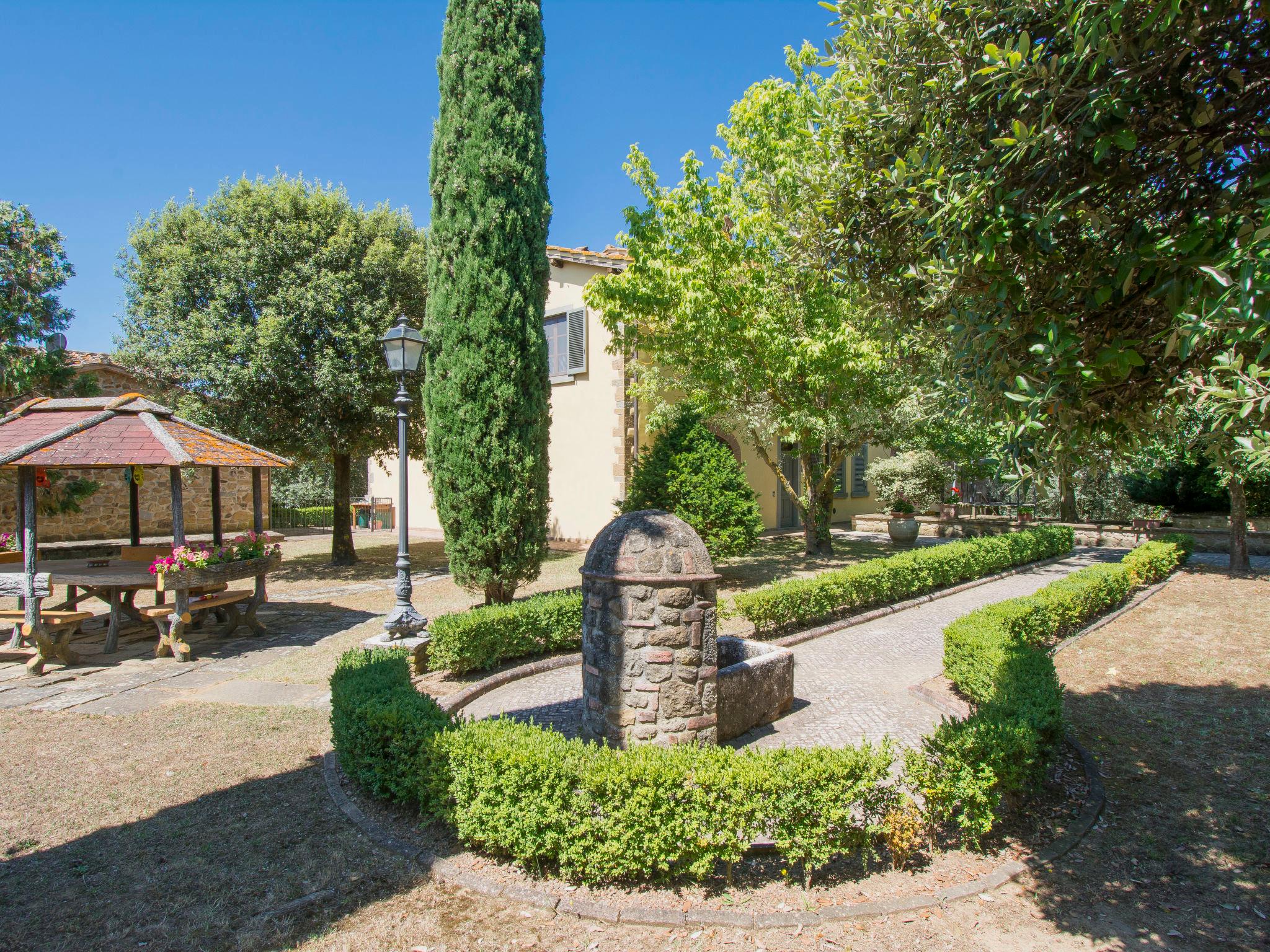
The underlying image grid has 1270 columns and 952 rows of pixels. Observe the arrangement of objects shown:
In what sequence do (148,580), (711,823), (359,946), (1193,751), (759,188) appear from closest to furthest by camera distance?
1. (359,946)
2. (711,823)
3. (1193,751)
4. (148,580)
5. (759,188)

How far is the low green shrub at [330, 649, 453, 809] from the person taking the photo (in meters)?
4.55

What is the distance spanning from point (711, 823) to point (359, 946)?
1940 millimetres

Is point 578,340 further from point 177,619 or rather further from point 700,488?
point 177,619

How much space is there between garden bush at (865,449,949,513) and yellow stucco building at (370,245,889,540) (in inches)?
261

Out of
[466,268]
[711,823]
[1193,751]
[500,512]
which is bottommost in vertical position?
[1193,751]

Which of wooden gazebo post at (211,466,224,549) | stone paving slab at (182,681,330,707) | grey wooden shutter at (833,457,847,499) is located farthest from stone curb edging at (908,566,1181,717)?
grey wooden shutter at (833,457,847,499)

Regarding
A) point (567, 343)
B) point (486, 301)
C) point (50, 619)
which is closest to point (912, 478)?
point (567, 343)

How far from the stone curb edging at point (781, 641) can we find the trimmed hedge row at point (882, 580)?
0.54ft

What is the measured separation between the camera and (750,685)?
20.0 ft

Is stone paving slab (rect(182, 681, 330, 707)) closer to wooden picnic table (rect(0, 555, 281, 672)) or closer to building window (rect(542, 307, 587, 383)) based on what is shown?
wooden picnic table (rect(0, 555, 281, 672))

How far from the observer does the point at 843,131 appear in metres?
4.86

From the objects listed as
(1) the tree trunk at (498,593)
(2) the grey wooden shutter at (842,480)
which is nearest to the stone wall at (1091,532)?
(2) the grey wooden shutter at (842,480)

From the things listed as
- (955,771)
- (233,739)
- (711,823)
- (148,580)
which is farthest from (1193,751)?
(148,580)

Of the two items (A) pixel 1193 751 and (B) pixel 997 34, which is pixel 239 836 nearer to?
(B) pixel 997 34
